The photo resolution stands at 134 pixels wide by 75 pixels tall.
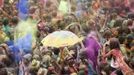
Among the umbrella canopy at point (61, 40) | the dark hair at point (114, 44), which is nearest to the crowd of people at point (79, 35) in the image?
the dark hair at point (114, 44)

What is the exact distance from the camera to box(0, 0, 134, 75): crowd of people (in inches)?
213

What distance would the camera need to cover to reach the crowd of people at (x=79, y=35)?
5398mm

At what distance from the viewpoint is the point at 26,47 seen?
6199 millimetres

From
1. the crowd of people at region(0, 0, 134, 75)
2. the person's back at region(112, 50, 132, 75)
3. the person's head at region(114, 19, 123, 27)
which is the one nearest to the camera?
the person's back at region(112, 50, 132, 75)

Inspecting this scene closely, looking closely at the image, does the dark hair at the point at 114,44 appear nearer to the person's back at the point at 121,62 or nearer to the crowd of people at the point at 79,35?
the crowd of people at the point at 79,35

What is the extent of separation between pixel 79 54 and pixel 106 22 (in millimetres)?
1063

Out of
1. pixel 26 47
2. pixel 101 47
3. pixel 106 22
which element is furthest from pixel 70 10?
pixel 101 47

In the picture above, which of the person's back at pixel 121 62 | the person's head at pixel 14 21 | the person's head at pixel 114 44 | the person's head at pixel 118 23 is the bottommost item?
the person's back at pixel 121 62

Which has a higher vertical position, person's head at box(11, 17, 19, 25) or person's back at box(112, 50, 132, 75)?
person's head at box(11, 17, 19, 25)

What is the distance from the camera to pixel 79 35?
19.9 feet

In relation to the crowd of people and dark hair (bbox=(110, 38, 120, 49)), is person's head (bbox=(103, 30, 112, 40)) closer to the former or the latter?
the crowd of people

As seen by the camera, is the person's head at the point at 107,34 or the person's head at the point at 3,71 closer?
the person's head at the point at 3,71

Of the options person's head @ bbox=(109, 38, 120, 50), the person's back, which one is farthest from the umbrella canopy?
the person's back

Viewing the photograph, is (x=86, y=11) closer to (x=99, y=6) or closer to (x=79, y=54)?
(x=99, y=6)
